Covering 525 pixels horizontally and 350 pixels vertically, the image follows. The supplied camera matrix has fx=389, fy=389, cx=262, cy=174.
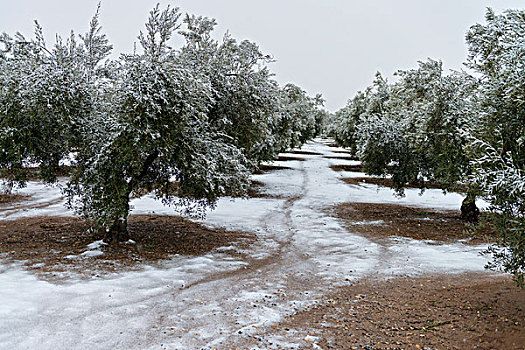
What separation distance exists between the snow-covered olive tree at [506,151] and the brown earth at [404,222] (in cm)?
519

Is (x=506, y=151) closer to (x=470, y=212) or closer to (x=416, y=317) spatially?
(x=416, y=317)

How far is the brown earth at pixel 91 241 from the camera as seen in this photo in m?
7.57

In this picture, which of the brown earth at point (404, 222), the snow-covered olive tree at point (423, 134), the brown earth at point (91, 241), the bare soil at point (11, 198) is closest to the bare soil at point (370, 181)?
the brown earth at point (404, 222)

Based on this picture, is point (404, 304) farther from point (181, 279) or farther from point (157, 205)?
point (157, 205)

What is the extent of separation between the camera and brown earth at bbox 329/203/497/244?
37.8ft

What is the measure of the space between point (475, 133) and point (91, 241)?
26.9 feet

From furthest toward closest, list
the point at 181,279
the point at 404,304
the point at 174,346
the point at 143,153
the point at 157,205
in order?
the point at 157,205 < the point at 143,153 < the point at 181,279 < the point at 404,304 < the point at 174,346

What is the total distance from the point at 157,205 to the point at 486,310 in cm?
1233

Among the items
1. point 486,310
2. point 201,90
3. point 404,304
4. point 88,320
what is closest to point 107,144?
point 201,90

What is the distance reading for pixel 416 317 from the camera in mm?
5680

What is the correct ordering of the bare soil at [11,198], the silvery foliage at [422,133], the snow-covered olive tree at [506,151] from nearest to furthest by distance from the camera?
the snow-covered olive tree at [506,151] < the silvery foliage at [422,133] < the bare soil at [11,198]

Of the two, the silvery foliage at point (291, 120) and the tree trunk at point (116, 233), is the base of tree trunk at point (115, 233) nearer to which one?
the tree trunk at point (116, 233)

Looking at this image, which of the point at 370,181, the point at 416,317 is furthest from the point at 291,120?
the point at 416,317

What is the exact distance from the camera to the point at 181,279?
7.11 metres
